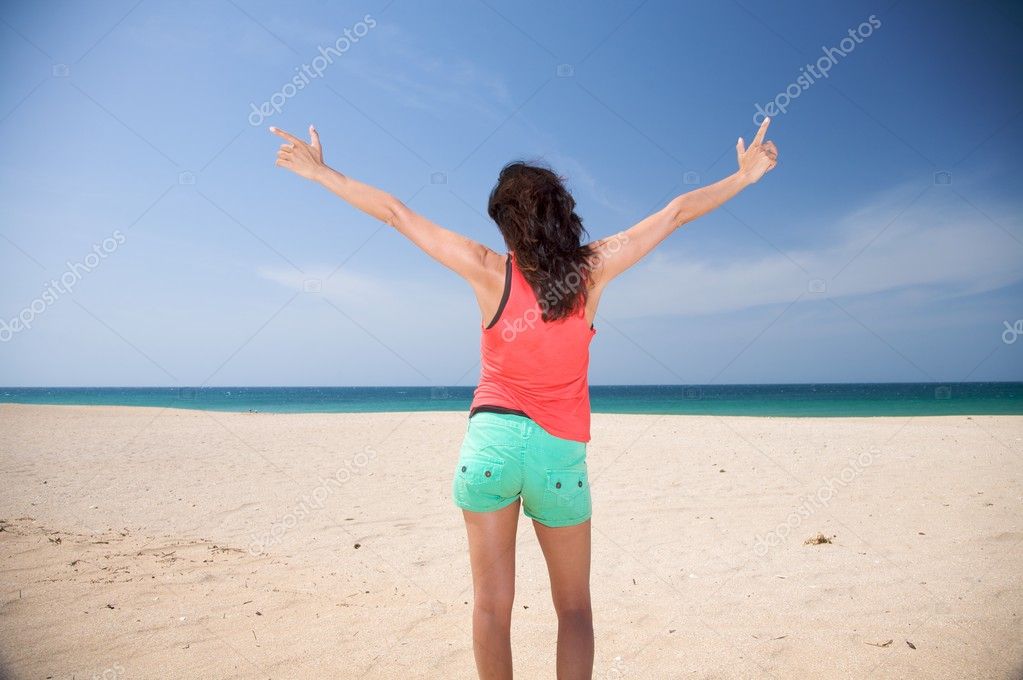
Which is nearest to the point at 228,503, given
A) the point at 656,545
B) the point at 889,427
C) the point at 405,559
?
the point at 405,559

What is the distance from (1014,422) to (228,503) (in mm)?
18554

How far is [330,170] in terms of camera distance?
93.1 inches

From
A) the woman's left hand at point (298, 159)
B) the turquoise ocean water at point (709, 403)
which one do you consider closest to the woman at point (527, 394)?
the woman's left hand at point (298, 159)

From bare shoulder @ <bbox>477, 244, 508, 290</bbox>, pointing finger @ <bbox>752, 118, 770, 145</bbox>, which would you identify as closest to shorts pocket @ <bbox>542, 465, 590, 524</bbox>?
bare shoulder @ <bbox>477, 244, 508, 290</bbox>

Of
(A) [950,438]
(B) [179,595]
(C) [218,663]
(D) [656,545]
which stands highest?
(A) [950,438]

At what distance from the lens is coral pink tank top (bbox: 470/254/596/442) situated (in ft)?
6.77

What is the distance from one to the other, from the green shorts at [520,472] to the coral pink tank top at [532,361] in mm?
53

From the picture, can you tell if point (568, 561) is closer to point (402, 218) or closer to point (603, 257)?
point (603, 257)

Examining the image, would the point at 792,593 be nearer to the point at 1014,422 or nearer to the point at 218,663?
the point at 218,663

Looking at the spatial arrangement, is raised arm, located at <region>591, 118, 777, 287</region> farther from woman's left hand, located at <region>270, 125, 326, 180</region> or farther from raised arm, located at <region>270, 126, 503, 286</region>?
woman's left hand, located at <region>270, 125, 326, 180</region>

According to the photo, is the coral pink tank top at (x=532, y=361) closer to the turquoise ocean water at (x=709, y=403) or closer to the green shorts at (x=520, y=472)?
the green shorts at (x=520, y=472)

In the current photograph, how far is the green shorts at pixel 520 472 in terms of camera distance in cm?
202

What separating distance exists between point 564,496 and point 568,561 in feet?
0.98

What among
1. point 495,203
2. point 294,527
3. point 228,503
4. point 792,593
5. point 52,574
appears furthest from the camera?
point 228,503
